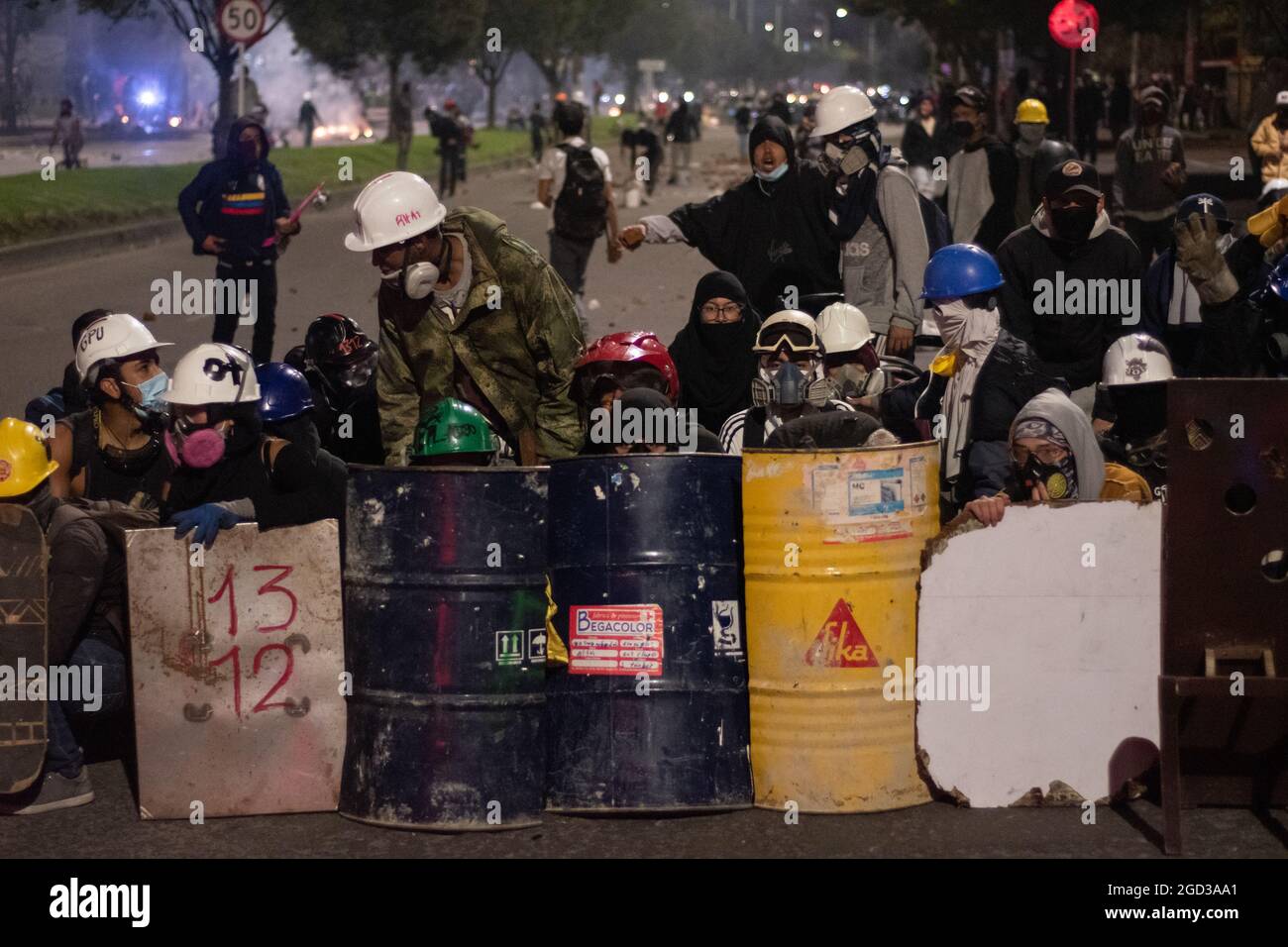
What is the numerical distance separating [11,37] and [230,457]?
75835mm

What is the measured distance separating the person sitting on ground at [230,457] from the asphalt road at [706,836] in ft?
3.00

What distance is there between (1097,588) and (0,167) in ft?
127

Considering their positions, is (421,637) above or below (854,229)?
below

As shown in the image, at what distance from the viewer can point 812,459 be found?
5.56 meters

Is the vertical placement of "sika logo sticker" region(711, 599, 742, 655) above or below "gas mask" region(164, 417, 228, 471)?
below

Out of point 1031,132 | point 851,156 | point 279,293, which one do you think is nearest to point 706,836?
point 851,156

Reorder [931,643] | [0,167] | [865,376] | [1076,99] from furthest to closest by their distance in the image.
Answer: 1. [0,167]
2. [1076,99]
3. [865,376]
4. [931,643]

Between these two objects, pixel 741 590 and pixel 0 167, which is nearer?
pixel 741 590

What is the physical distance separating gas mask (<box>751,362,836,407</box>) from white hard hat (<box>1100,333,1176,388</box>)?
1.02 m

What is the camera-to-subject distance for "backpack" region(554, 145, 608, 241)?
48.0ft

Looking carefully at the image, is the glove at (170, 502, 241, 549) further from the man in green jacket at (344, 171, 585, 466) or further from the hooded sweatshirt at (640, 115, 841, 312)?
the hooded sweatshirt at (640, 115, 841, 312)
